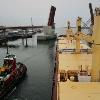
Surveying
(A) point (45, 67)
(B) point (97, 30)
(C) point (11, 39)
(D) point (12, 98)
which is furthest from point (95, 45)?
(C) point (11, 39)

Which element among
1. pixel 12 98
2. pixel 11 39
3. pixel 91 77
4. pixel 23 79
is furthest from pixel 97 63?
pixel 11 39

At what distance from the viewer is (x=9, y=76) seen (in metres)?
21.7

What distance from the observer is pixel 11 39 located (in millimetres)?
84000

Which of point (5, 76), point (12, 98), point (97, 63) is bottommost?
point (12, 98)

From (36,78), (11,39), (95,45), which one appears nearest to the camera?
(95,45)

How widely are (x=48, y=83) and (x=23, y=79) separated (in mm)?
3166

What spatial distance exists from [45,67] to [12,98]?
13.8m

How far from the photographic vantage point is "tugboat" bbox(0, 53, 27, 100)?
20.0 metres

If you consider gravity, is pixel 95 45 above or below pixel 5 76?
above

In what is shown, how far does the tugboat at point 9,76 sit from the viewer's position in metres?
20.0

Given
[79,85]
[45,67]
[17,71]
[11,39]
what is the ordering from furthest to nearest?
[11,39] → [45,67] → [17,71] → [79,85]

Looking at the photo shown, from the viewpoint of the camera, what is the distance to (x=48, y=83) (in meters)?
25.1

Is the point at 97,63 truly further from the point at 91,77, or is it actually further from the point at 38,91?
the point at 38,91

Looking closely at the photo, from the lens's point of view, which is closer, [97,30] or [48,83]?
[97,30]
